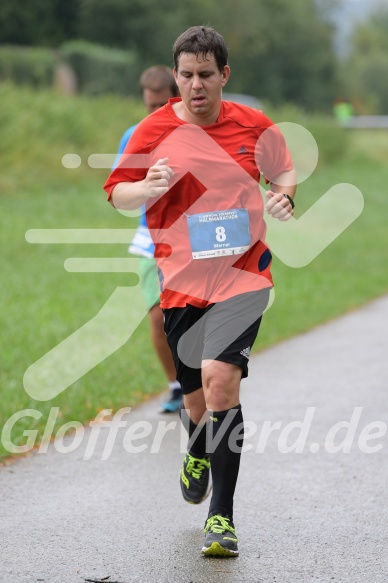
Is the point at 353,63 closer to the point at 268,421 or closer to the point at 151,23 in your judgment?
the point at 151,23

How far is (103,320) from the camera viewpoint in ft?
37.5

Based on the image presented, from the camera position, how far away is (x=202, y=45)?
15.8 feet

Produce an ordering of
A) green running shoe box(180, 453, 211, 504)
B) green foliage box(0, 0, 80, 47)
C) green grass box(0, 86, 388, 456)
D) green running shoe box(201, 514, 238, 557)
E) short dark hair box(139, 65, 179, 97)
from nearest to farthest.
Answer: green running shoe box(201, 514, 238, 557) < green running shoe box(180, 453, 211, 504) < short dark hair box(139, 65, 179, 97) < green grass box(0, 86, 388, 456) < green foliage box(0, 0, 80, 47)

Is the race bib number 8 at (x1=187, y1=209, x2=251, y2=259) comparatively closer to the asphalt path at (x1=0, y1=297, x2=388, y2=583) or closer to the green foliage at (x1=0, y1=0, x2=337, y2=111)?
the asphalt path at (x1=0, y1=297, x2=388, y2=583)

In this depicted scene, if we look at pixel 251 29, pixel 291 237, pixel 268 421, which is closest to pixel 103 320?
pixel 268 421

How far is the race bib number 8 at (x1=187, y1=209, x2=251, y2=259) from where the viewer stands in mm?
4832

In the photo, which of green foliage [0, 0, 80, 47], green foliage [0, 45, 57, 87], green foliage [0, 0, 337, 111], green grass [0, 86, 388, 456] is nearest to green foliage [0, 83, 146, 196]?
green grass [0, 86, 388, 456]

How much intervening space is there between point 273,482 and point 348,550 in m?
1.21

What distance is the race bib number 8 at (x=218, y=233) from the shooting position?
4.83 meters

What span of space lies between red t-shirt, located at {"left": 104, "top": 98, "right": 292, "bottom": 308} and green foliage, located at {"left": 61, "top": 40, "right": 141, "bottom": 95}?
142 ft

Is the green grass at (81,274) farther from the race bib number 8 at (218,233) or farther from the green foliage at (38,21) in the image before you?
the green foliage at (38,21)

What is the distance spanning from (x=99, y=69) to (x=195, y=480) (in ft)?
151

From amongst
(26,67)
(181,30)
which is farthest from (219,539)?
(181,30)

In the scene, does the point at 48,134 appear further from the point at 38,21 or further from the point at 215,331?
the point at 38,21
